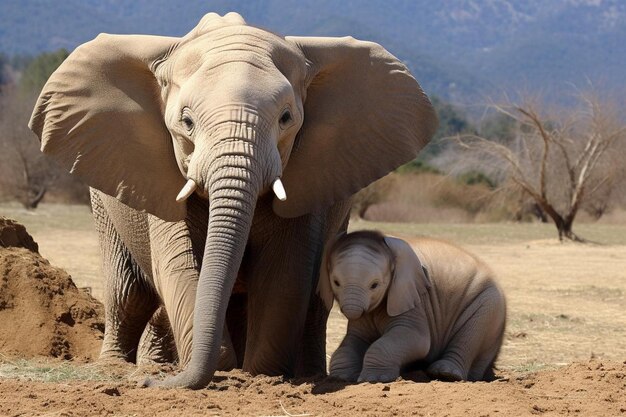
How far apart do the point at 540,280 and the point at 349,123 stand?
11937mm

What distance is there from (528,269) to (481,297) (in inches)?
544

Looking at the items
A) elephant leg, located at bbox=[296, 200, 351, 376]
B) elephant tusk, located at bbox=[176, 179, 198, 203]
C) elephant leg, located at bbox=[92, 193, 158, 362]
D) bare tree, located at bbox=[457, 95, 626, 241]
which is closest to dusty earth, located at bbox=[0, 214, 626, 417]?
elephant leg, located at bbox=[92, 193, 158, 362]

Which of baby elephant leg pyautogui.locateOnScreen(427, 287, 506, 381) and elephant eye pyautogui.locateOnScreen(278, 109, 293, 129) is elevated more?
elephant eye pyautogui.locateOnScreen(278, 109, 293, 129)

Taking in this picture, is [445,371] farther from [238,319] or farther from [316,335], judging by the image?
[238,319]

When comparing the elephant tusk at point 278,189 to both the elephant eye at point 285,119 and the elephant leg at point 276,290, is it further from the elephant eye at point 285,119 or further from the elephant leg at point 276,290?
the elephant leg at point 276,290

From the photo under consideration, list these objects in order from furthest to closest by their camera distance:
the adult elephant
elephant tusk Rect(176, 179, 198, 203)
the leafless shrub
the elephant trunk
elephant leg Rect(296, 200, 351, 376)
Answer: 1. the leafless shrub
2. elephant leg Rect(296, 200, 351, 376)
3. the adult elephant
4. elephant tusk Rect(176, 179, 198, 203)
5. the elephant trunk

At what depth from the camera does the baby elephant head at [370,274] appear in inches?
272

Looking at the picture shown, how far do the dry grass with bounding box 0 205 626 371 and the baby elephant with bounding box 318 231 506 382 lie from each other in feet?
3.97

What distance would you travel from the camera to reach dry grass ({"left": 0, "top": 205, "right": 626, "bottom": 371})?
11141 millimetres

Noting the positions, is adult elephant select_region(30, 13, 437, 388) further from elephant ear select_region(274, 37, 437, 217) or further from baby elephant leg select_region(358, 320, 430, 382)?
baby elephant leg select_region(358, 320, 430, 382)

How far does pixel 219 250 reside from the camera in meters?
6.04

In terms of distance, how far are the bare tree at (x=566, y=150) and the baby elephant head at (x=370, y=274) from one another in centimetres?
2244

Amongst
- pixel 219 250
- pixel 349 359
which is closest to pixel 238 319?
pixel 349 359

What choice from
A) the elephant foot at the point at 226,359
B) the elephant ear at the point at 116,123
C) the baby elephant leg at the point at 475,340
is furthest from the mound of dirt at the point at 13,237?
the baby elephant leg at the point at 475,340
